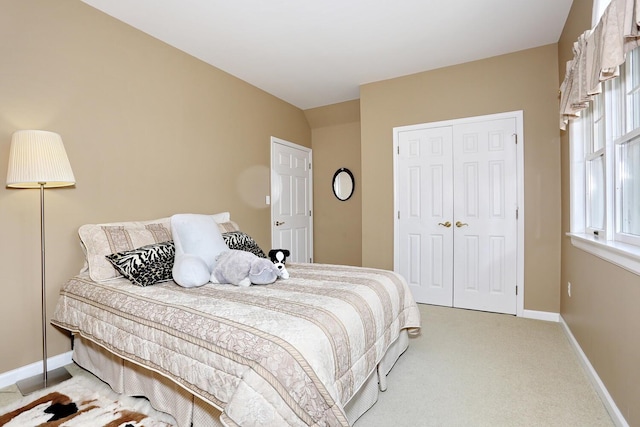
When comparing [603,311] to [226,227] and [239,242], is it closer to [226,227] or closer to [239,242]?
[239,242]

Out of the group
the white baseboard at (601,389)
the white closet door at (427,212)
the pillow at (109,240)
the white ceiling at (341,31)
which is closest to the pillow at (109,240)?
the pillow at (109,240)

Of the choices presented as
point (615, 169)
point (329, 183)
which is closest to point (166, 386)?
point (615, 169)

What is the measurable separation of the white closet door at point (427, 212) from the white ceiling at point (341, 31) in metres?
0.87

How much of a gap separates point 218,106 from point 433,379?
10.8 feet

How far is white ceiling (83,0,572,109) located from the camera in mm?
2518

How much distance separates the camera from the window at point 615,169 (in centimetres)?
167

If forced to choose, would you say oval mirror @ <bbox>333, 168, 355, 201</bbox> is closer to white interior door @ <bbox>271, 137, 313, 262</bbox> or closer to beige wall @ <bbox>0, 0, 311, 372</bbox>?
white interior door @ <bbox>271, 137, 313, 262</bbox>

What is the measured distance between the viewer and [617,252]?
1.59m

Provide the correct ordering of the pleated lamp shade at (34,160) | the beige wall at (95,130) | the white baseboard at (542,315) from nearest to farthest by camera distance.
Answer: the pleated lamp shade at (34,160), the beige wall at (95,130), the white baseboard at (542,315)

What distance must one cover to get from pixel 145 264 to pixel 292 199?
286cm

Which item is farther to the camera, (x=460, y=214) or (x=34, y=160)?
(x=460, y=214)

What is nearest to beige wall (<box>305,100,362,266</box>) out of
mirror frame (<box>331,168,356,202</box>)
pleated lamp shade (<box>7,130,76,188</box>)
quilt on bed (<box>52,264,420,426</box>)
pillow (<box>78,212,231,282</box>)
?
mirror frame (<box>331,168,356,202</box>)

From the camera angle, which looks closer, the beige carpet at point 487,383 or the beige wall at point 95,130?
the beige carpet at point 487,383

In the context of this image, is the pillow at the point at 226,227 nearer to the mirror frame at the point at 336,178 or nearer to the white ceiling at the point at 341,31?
the white ceiling at the point at 341,31
